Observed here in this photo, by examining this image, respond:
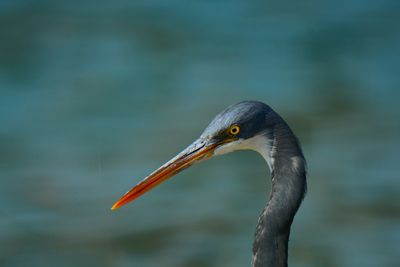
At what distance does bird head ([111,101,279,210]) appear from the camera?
5477mm

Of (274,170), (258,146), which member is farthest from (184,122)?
(274,170)

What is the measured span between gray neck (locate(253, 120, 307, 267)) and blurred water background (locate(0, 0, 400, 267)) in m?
2.88

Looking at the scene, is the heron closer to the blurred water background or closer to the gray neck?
the gray neck

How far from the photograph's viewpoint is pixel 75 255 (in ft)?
28.3

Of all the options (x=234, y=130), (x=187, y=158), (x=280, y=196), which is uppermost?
(x=234, y=130)

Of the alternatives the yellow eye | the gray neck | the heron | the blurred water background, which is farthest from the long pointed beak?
the blurred water background

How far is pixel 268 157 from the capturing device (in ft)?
18.1

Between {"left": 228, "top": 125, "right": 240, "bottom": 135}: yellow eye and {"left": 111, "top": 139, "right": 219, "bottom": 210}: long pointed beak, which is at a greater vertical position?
{"left": 228, "top": 125, "right": 240, "bottom": 135}: yellow eye

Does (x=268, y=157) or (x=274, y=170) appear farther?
(x=268, y=157)

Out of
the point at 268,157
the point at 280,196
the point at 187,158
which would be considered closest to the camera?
the point at 280,196

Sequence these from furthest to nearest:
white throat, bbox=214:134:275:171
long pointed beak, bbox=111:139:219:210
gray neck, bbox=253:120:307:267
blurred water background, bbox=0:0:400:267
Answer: blurred water background, bbox=0:0:400:267, long pointed beak, bbox=111:139:219:210, white throat, bbox=214:134:275:171, gray neck, bbox=253:120:307:267

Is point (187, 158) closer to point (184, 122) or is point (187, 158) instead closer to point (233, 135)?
point (233, 135)

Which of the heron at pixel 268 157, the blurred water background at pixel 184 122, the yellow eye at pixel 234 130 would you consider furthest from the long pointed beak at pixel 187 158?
the blurred water background at pixel 184 122

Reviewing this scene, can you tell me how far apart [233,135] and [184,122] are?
187 inches
